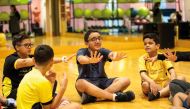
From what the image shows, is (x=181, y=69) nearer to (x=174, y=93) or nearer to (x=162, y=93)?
(x=162, y=93)

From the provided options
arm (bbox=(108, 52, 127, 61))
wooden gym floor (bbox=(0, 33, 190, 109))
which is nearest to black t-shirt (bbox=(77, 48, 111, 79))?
arm (bbox=(108, 52, 127, 61))

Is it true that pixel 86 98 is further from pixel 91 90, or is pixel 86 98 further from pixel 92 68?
pixel 92 68

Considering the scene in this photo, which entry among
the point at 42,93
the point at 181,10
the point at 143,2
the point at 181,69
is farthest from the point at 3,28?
the point at 42,93

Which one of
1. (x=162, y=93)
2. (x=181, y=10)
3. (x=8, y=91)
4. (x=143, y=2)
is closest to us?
(x=8, y=91)

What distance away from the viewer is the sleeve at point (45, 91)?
9.73 feet

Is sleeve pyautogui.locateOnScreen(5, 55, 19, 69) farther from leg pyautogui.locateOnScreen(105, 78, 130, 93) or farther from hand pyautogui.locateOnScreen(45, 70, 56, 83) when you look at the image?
leg pyautogui.locateOnScreen(105, 78, 130, 93)

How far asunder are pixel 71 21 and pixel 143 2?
3668mm

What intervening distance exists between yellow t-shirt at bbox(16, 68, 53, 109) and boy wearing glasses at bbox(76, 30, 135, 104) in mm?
1568

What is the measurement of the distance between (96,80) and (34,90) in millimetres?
2033

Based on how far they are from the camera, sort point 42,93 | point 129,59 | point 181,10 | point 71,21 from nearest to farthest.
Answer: point 42,93, point 129,59, point 181,10, point 71,21

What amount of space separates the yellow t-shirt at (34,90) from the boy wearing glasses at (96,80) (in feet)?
5.14

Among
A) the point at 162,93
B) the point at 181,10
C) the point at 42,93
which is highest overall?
the point at 181,10

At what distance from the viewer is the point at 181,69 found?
757cm

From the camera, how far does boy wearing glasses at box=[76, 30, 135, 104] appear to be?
4.69 meters
